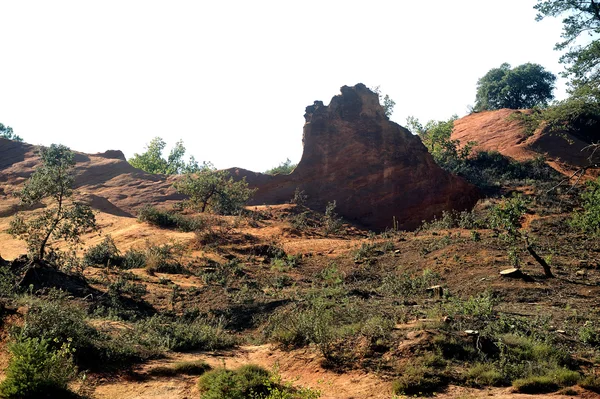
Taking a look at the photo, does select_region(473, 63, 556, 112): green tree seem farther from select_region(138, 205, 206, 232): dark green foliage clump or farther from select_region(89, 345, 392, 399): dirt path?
select_region(89, 345, 392, 399): dirt path

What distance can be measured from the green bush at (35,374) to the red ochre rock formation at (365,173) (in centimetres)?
2111

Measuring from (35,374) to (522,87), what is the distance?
4911cm

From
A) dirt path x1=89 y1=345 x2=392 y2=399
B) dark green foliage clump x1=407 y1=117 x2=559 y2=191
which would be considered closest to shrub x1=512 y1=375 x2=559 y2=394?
dirt path x1=89 y1=345 x2=392 y2=399

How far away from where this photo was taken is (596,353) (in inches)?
256

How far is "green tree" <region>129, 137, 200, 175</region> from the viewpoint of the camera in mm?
44750

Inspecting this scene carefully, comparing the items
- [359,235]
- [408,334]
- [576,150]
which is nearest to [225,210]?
[359,235]

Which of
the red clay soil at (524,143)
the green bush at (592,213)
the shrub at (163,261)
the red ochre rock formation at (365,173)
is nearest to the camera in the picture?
the green bush at (592,213)

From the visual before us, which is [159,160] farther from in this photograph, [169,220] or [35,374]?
[35,374]

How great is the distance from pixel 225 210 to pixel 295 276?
1161cm

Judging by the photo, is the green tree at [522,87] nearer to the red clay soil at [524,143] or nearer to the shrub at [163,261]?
the red clay soil at [524,143]

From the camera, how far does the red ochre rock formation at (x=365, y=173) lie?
26.5m

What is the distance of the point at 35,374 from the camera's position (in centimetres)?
534

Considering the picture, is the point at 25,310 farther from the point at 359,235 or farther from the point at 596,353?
the point at 359,235

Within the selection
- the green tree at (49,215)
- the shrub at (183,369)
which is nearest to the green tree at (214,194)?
the green tree at (49,215)
